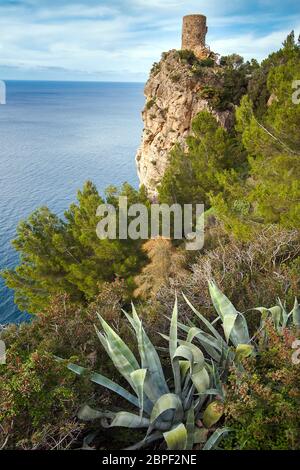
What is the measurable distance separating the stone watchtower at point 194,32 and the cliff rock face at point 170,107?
7.23 feet

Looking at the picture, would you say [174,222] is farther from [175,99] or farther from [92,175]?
[92,175]

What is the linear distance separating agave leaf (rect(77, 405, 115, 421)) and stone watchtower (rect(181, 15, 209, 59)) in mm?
29494

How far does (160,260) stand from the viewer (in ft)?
42.0

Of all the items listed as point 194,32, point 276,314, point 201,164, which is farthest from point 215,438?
point 194,32

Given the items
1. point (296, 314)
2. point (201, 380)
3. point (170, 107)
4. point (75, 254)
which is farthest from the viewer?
point (170, 107)

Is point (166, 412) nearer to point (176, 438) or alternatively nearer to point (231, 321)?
point (176, 438)

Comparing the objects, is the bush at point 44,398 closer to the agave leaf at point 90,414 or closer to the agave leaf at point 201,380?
the agave leaf at point 90,414

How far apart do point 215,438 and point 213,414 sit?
248 millimetres

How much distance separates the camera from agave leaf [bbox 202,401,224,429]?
3.25 metres

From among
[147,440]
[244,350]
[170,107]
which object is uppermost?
[170,107]

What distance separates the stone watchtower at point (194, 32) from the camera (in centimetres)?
2884

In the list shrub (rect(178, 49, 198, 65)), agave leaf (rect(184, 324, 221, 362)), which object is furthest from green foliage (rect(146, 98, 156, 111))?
agave leaf (rect(184, 324, 221, 362))

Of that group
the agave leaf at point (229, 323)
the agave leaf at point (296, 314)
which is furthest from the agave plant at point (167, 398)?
the agave leaf at point (296, 314)

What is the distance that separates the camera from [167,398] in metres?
3.24
